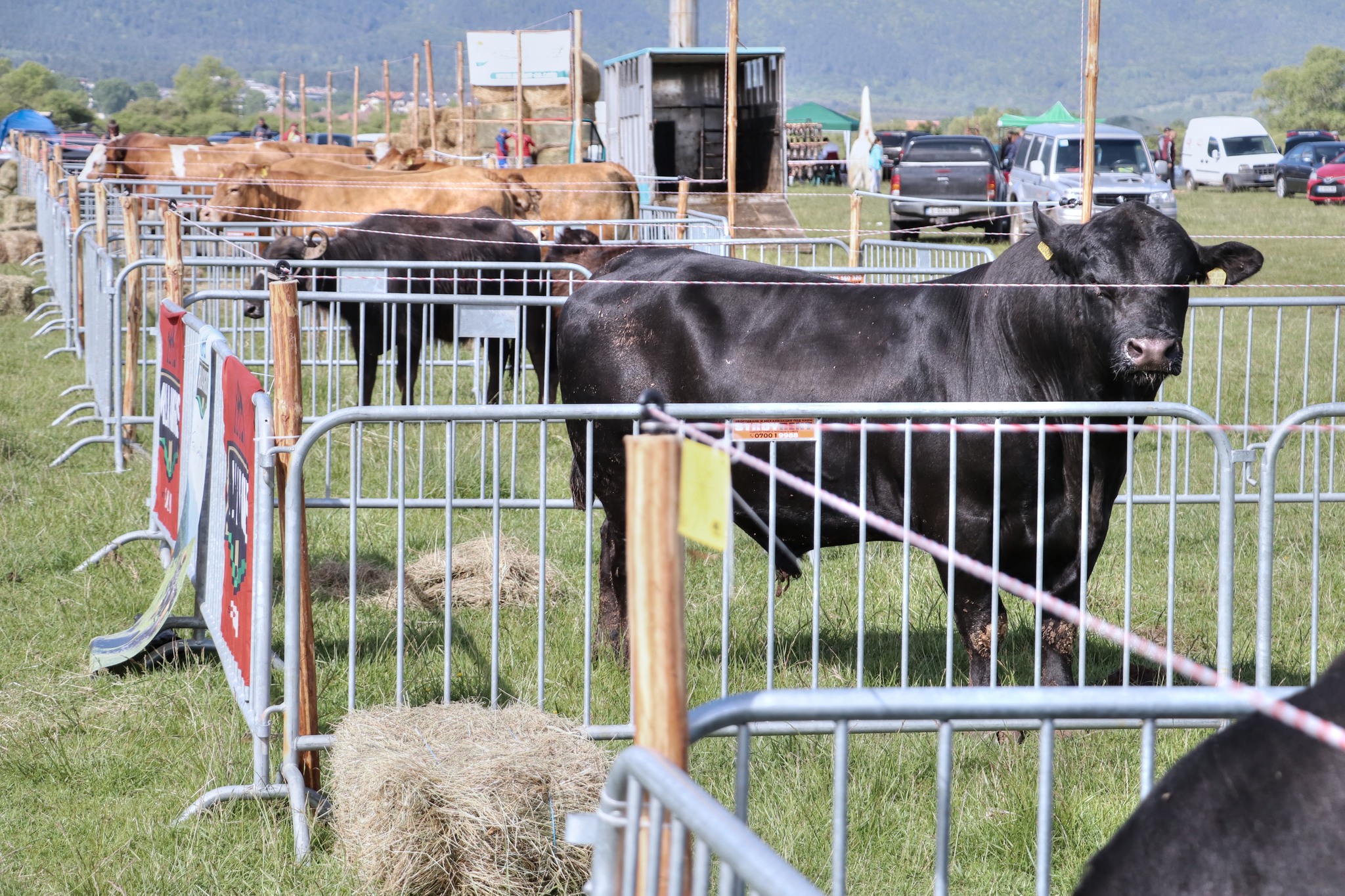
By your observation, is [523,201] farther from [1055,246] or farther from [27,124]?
[27,124]

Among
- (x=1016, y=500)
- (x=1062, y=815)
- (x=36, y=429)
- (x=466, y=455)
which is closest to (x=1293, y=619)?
(x=1016, y=500)

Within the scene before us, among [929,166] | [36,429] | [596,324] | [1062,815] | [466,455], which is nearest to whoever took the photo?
[1062,815]

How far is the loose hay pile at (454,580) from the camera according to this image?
22.0ft

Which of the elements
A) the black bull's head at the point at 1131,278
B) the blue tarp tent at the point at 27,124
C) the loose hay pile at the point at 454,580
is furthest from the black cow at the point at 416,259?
the blue tarp tent at the point at 27,124

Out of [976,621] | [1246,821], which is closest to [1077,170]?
[976,621]

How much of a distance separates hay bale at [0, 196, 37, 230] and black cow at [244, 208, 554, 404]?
1452 centimetres

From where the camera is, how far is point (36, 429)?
10672 millimetres

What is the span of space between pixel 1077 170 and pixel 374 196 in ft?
44.1

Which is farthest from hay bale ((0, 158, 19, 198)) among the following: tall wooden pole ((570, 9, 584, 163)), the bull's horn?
the bull's horn

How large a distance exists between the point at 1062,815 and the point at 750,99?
83.3ft

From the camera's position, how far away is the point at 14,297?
696 inches

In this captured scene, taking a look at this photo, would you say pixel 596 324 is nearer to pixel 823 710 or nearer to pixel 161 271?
pixel 823 710

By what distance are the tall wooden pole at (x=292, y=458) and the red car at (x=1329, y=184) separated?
35.1 metres

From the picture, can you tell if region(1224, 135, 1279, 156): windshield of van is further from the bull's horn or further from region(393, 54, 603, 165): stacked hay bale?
the bull's horn
